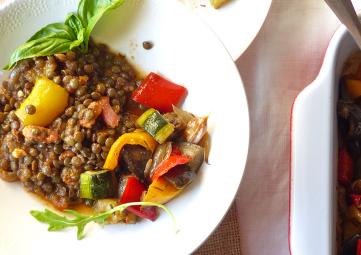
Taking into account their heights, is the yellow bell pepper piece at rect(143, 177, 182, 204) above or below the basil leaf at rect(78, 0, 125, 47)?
below

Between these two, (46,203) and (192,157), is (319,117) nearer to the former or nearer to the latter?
(192,157)

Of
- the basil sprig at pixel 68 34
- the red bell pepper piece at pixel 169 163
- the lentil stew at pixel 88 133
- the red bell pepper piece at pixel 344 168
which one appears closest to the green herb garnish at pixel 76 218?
the lentil stew at pixel 88 133

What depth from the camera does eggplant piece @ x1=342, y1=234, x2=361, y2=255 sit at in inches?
64.5

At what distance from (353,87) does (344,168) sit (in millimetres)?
294

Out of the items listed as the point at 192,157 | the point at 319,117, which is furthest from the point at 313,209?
the point at 192,157

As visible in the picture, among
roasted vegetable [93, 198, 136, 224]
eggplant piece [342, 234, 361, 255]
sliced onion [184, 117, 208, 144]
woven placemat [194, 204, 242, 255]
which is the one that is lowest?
eggplant piece [342, 234, 361, 255]

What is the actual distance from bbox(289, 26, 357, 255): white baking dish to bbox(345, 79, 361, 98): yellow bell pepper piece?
0.10m

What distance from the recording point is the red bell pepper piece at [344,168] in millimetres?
1720

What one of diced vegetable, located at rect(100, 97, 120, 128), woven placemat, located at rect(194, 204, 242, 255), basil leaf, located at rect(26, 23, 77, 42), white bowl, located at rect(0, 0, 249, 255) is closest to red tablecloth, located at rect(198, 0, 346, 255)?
woven placemat, located at rect(194, 204, 242, 255)

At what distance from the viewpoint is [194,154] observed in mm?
1582

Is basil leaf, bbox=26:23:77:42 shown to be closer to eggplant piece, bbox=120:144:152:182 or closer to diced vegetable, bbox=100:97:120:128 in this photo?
diced vegetable, bbox=100:97:120:128

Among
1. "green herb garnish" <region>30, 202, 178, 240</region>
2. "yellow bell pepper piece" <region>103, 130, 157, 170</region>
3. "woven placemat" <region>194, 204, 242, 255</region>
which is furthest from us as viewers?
"woven placemat" <region>194, 204, 242, 255</region>

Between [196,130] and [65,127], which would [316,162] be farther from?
[65,127]

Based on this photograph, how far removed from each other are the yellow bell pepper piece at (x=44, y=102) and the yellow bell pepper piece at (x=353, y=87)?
100 cm
